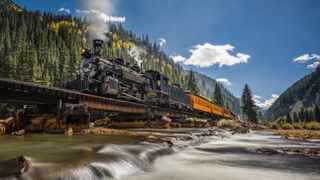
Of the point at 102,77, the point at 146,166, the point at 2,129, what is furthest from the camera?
the point at 102,77

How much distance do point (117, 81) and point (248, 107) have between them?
208 feet

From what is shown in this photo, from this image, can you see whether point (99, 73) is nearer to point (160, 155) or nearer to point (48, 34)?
point (160, 155)

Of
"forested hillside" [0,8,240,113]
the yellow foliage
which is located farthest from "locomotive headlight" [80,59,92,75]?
the yellow foliage

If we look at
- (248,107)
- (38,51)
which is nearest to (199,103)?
(248,107)

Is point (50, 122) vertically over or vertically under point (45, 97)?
under

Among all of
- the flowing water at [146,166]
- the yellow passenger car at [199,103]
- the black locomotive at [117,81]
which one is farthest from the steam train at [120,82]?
the flowing water at [146,166]

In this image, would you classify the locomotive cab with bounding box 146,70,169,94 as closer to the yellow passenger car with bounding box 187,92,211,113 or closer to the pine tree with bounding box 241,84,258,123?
the yellow passenger car with bounding box 187,92,211,113

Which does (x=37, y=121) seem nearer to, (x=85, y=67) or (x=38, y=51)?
(x=85, y=67)

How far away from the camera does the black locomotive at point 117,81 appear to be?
25025 millimetres

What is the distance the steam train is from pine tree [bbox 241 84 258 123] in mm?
46268

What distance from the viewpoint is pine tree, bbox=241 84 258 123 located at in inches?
3121

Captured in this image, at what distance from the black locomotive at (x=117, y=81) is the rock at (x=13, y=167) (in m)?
19.6

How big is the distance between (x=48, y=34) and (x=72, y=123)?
137280 mm

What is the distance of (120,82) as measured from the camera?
27.4m
